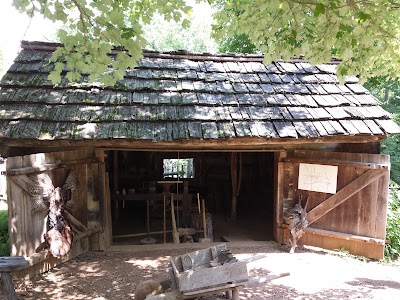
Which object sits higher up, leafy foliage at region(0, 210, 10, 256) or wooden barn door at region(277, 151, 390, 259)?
wooden barn door at region(277, 151, 390, 259)

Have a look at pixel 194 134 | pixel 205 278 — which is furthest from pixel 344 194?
pixel 205 278

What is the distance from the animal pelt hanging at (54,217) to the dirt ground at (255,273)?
19.7 inches

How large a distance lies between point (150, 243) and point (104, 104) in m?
2.89

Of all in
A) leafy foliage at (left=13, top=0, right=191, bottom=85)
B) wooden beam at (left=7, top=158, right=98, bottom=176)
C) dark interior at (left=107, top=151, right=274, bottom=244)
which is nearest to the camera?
leafy foliage at (left=13, top=0, right=191, bottom=85)

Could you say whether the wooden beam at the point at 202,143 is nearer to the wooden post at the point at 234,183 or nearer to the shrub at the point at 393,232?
the shrub at the point at 393,232

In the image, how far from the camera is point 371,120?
245 inches

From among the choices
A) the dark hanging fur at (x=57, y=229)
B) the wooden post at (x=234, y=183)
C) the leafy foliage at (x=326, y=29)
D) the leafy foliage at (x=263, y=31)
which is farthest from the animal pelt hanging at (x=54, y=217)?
the wooden post at (x=234, y=183)

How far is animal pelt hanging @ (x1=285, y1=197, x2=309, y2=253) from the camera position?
20.0ft

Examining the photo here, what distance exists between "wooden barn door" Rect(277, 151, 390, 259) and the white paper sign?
0.27ft

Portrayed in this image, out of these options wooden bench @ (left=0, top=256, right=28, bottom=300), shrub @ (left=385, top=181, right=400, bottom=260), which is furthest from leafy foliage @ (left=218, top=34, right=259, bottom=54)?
wooden bench @ (left=0, top=256, right=28, bottom=300)

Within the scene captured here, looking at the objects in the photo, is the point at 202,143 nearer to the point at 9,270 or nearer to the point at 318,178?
the point at 318,178

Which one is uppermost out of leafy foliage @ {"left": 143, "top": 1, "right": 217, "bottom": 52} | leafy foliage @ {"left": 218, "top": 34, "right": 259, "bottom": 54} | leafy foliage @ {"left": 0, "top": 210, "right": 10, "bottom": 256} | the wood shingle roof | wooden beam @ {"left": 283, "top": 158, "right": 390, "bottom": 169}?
leafy foliage @ {"left": 143, "top": 1, "right": 217, "bottom": 52}

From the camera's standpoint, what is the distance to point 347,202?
615 centimetres

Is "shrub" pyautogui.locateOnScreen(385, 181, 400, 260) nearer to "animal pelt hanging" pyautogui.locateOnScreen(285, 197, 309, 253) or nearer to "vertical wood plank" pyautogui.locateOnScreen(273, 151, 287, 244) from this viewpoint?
"animal pelt hanging" pyautogui.locateOnScreen(285, 197, 309, 253)
